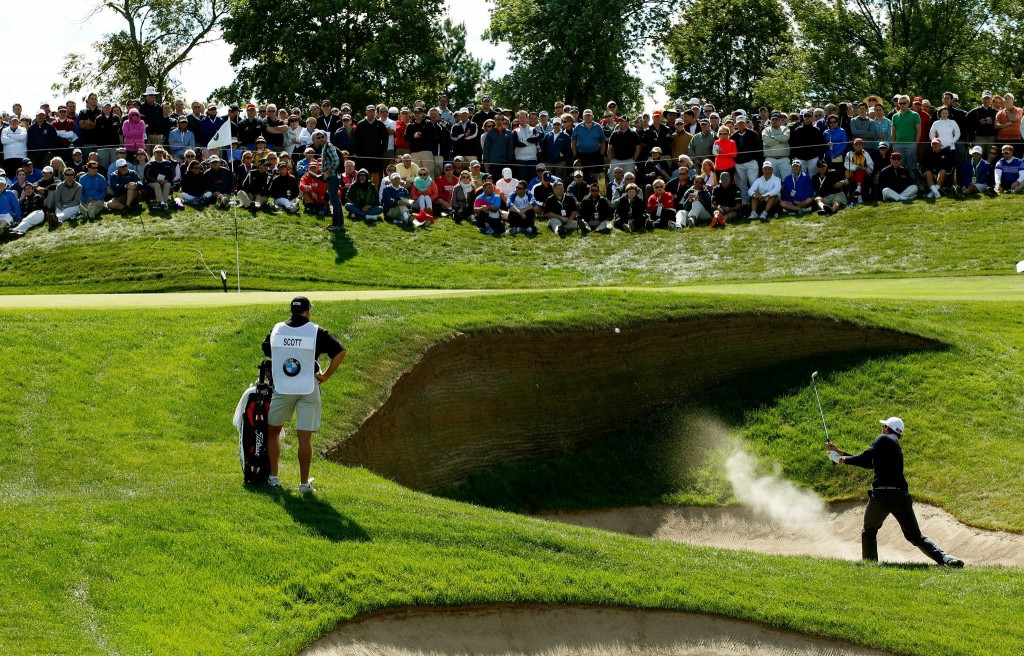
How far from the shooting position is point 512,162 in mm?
33719

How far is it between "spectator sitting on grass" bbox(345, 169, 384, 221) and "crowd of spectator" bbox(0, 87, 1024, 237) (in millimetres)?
35

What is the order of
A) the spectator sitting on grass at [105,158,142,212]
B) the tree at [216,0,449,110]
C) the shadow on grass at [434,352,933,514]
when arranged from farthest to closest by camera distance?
the tree at [216,0,449,110] → the spectator sitting on grass at [105,158,142,212] → the shadow on grass at [434,352,933,514]

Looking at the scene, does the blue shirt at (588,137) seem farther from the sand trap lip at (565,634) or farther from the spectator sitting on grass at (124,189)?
the sand trap lip at (565,634)

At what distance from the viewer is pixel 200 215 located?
31.4m

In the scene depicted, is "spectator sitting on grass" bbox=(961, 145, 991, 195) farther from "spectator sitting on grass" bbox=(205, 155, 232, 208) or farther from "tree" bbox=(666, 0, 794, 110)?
"tree" bbox=(666, 0, 794, 110)

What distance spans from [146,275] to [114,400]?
11.7 m

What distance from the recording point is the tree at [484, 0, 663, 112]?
5803 cm

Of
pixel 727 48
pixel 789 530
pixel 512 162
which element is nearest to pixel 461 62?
pixel 727 48

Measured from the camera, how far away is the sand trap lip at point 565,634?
12320mm

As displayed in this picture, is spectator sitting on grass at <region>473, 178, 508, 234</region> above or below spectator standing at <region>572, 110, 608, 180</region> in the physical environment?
below

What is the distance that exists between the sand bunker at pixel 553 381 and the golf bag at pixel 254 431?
3.32 metres

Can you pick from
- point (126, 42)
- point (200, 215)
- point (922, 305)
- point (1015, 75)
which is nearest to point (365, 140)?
point (200, 215)

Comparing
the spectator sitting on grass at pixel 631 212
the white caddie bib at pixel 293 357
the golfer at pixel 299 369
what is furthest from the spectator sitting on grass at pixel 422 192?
the white caddie bib at pixel 293 357

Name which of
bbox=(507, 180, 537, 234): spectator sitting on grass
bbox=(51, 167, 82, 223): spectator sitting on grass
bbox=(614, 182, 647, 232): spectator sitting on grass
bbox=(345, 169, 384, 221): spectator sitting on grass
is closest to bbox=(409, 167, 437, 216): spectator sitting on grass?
bbox=(345, 169, 384, 221): spectator sitting on grass
